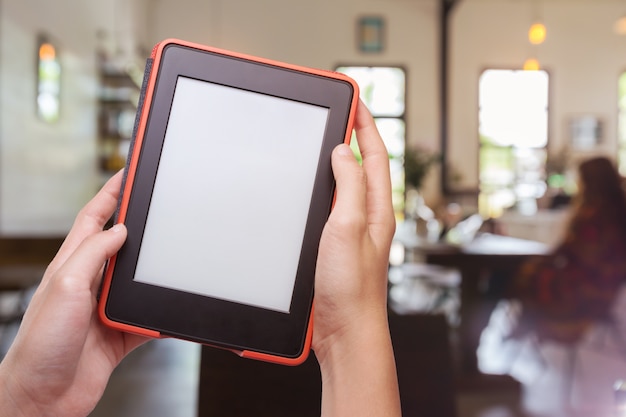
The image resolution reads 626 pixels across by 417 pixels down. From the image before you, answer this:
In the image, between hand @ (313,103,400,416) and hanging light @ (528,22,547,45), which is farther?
hanging light @ (528,22,547,45)

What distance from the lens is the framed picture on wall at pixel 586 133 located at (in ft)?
3.87

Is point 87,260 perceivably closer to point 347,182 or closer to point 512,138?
point 347,182

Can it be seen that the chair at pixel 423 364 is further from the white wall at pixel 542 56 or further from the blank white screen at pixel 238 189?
the white wall at pixel 542 56

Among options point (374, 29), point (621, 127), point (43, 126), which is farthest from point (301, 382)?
point (43, 126)

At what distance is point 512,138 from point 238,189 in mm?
1295

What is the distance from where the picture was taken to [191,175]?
0.37 metres

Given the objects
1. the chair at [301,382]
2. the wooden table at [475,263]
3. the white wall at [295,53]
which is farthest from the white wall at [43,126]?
the chair at [301,382]

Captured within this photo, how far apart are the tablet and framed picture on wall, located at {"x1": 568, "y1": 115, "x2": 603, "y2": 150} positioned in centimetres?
85

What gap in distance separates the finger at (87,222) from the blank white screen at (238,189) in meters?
0.06

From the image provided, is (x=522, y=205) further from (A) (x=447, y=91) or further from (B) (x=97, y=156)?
(B) (x=97, y=156)

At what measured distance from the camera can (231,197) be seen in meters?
0.37

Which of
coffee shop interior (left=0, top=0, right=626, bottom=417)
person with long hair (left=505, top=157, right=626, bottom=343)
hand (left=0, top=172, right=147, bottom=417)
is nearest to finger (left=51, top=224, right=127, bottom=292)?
hand (left=0, top=172, right=147, bottom=417)

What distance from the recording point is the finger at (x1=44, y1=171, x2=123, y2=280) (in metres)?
0.39

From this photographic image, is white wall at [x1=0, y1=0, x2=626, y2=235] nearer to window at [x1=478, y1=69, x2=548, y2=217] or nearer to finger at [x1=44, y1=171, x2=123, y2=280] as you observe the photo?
window at [x1=478, y1=69, x2=548, y2=217]
